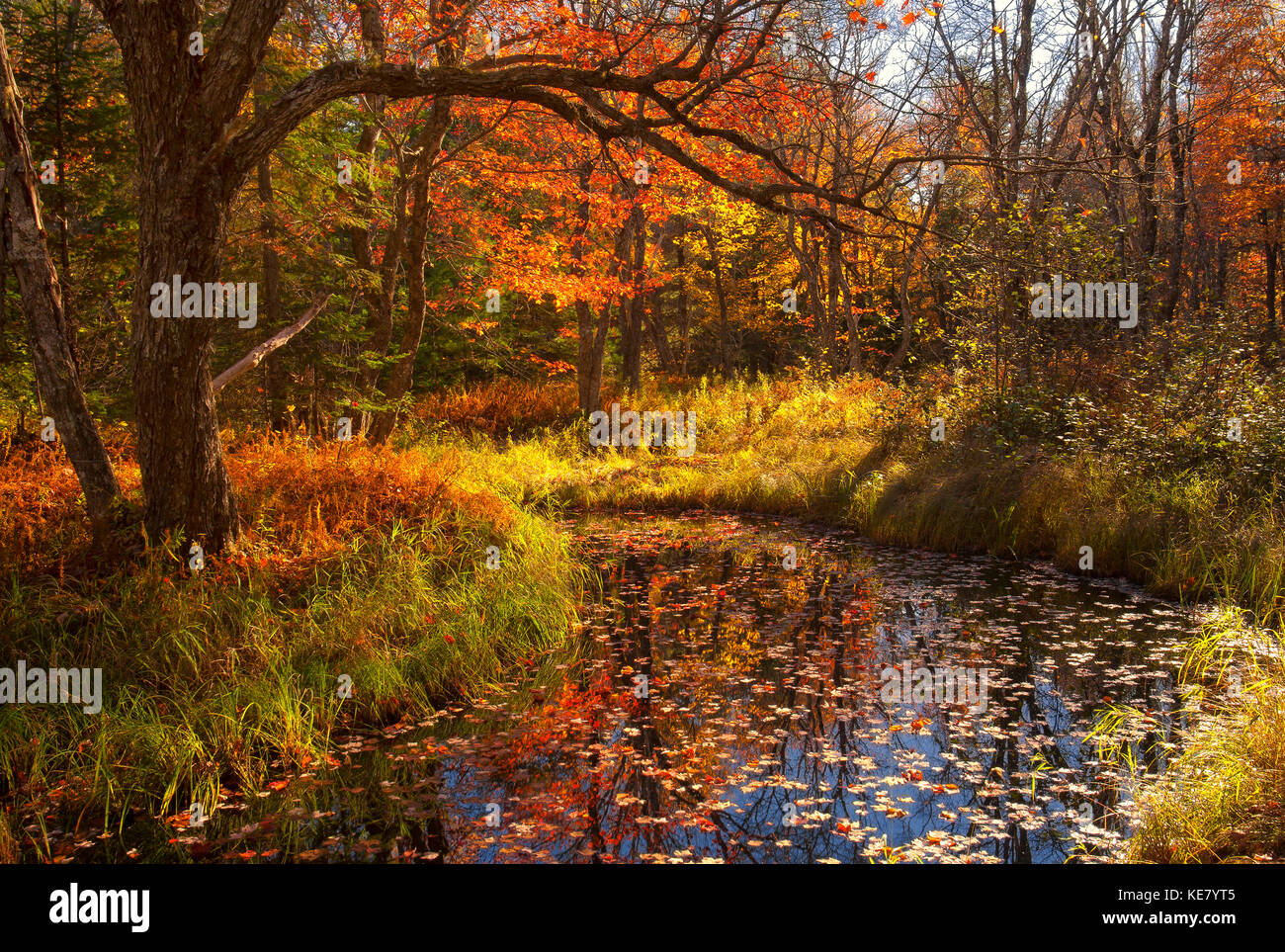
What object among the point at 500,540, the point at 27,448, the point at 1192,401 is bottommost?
the point at 500,540

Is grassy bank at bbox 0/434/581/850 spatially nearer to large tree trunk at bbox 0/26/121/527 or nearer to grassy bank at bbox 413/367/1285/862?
large tree trunk at bbox 0/26/121/527

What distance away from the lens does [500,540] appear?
310 inches

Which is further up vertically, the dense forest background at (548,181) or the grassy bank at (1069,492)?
the dense forest background at (548,181)

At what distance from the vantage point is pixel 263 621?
5.53m

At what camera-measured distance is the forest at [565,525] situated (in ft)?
13.3

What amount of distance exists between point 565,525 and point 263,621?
5.73 metres

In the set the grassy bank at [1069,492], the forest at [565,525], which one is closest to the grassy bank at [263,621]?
the forest at [565,525]

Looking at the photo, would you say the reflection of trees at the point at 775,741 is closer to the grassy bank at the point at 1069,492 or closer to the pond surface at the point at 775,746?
the pond surface at the point at 775,746

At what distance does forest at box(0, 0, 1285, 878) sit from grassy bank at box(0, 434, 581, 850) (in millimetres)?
32

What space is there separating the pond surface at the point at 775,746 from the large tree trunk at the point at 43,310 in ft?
10.1

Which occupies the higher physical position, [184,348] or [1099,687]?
[184,348]

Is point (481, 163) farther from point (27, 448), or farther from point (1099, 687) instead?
point (1099, 687)

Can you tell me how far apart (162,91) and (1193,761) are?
7.40 meters

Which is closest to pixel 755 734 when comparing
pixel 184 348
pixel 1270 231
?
pixel 184 348
